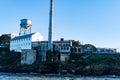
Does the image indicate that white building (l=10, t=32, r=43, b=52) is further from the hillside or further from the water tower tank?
the water tower tank

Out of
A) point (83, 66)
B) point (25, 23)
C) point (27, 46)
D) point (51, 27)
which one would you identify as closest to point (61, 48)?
point (51, 27)

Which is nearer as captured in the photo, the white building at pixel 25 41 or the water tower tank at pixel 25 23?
the white building at pixel 25 41

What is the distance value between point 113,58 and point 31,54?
24835mm

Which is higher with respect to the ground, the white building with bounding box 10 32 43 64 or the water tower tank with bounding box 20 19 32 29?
the water tower tank with bounding box 20 19 32 29

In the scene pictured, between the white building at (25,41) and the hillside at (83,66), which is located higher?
the white building at (25,41)

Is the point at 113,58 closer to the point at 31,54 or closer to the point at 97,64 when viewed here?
the point at 97,64

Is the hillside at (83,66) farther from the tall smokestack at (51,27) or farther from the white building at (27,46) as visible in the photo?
the tall smokestack at (51,27)

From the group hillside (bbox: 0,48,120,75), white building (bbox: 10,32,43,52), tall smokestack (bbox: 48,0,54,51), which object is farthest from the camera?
white building (bbox: 10,32,43,52)

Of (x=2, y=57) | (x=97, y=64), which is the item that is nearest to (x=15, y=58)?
(x=2, y=57)

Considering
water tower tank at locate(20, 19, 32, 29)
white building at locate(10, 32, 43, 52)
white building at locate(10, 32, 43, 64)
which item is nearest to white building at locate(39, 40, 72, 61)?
white building at locate(10, 32, 43, 64)

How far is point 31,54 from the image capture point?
3748 inches

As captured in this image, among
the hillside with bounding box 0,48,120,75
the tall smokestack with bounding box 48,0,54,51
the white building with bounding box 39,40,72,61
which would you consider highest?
the tall smokestack with bounding box 48,0,54,51

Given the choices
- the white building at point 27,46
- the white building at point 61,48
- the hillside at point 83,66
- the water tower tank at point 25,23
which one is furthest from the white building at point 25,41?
the water tower tank at point 25,23

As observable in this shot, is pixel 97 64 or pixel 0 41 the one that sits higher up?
pixel 0 41
